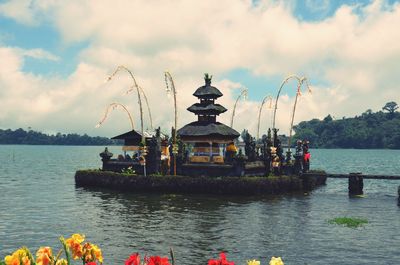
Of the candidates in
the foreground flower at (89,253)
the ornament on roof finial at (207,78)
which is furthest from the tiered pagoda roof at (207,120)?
the foreground flower at (89,253)

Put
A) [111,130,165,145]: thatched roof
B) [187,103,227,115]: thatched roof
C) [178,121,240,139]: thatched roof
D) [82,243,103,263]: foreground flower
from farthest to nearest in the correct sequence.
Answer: [111,130,165,145]: thatched roof → [187,103,227,115]: thatched roof → [178,121,240,139]: thatched roof → [82,243,103,263]: foreground flower

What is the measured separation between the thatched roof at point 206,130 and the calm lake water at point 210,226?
9.99 m

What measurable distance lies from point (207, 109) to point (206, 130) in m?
2.68

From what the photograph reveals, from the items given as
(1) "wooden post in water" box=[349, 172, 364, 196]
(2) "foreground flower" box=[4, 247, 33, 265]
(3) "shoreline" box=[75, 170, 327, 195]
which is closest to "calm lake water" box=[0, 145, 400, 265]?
(3) "shoreline" box=[75, 170, 327, 195]

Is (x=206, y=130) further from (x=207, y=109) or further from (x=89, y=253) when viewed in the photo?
(x=89, y=253)

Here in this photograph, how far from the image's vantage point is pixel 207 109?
5238cm

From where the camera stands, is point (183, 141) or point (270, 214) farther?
point (183, 141)

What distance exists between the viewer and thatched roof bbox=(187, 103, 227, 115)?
52.5 m

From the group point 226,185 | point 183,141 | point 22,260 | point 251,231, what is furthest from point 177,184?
point 22,260

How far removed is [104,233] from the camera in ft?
86.8

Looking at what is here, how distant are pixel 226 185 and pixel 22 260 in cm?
3755

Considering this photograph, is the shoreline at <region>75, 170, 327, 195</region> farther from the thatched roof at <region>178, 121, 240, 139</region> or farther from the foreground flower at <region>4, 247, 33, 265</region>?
the foreground flower at <region>4, 247, 33, 265</region>

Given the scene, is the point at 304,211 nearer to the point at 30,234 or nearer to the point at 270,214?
the point at 270,214

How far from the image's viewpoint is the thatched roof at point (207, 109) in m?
52.5
